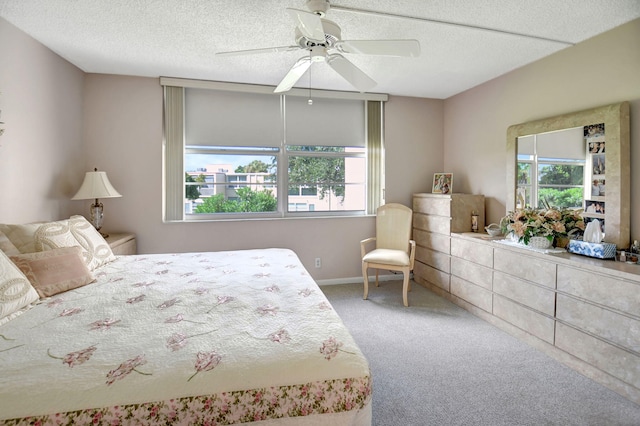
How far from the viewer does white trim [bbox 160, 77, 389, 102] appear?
3750mm

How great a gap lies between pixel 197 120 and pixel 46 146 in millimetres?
1501

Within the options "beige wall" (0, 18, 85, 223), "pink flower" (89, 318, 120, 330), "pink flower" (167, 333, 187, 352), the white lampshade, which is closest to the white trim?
"beige wall" (0, 18, 85, 223)

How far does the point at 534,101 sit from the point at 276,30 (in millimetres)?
2622

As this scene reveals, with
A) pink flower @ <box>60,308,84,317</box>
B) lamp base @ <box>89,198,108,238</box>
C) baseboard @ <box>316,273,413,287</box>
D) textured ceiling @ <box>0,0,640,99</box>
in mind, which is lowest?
baseboard @ <box>316,273,413,287</box>

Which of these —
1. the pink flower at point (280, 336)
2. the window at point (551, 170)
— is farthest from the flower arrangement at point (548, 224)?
the pink flower at point (280, 336)

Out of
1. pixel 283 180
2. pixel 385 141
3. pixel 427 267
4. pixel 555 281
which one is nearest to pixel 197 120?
pixel 283 180

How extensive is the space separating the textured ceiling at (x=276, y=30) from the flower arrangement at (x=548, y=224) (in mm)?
1486

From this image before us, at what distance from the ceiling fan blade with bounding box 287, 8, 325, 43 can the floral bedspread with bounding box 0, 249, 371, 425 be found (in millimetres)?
1520

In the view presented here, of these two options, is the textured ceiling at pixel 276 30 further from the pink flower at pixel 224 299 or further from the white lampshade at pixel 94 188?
the pink flower at pixel 224 299

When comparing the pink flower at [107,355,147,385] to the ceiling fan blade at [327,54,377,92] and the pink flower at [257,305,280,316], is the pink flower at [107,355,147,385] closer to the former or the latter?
the pink flower at [257,305,280,316]

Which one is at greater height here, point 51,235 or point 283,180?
point 283,180

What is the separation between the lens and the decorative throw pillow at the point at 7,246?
198 centimetres

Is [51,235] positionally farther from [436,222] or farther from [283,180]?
[436,222]

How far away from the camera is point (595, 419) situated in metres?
1.87
